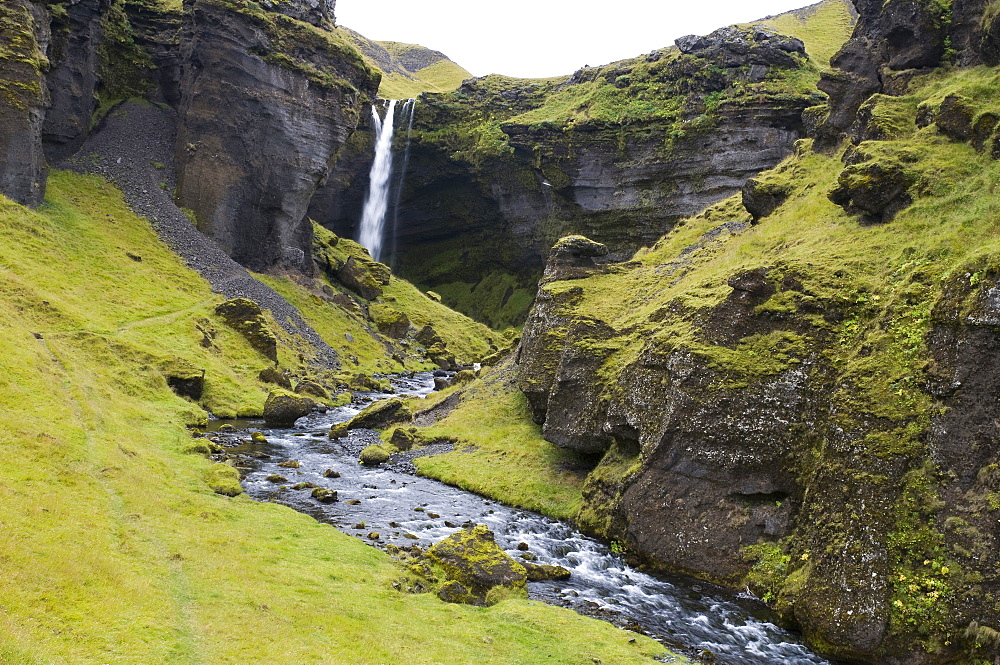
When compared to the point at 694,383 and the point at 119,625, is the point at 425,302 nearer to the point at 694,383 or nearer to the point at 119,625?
the point at 694,383

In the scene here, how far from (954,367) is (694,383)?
9267 millimetres

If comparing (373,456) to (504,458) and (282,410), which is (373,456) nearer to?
(504,458)

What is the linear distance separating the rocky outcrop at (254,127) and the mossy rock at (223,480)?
60.8 meters

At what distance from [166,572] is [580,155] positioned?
102 metres

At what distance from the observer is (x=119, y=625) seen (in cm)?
1288

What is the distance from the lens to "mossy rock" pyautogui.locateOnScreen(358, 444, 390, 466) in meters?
38.0

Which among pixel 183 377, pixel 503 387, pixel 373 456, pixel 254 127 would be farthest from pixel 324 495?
pixel 254 127

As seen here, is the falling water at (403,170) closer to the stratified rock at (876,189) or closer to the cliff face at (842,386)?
the cliff face at (842,386)

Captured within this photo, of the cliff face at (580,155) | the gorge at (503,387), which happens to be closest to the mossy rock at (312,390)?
the gorge at (503,387)

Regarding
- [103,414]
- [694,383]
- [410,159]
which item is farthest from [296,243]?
[694,383]

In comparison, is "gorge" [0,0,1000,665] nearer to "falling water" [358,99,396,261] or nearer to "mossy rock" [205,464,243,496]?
"mossy rock" [205,464,243,496]

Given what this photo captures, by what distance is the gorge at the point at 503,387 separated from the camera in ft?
56.0

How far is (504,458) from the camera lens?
37.6m

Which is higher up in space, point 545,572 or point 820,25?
point 820,25
